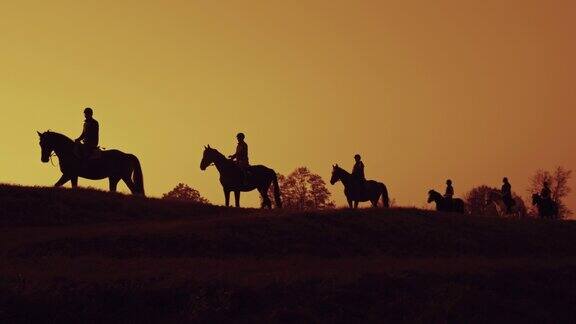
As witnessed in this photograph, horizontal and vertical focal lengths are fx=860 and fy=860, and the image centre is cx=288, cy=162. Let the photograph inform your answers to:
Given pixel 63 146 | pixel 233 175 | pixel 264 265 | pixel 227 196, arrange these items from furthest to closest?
1. pixel 227 196
2. pixel 233 175
3. pixel 63 146
4. pixel 264 265

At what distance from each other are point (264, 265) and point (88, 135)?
13316 mm

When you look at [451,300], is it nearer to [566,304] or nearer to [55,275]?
[566,304]

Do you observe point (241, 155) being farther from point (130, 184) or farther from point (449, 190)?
point (449, 190)

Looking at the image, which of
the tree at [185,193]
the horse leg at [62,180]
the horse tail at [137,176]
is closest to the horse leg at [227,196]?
the horse tail at [137,176]

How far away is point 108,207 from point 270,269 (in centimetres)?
1110

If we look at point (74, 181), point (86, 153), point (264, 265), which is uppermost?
point (86, 153)

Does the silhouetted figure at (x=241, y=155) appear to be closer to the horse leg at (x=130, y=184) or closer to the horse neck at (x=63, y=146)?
the horse leg at (x=130, y=184)

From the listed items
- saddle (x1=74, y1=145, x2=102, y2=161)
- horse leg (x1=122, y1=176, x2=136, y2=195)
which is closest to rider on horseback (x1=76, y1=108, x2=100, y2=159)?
saddle (x1=74, y1=145, x2=102, y2=161)

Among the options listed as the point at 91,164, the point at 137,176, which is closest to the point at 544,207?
the point at 137,176

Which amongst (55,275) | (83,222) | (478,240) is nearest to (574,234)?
(478,240)

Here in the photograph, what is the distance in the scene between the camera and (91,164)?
3381 cm

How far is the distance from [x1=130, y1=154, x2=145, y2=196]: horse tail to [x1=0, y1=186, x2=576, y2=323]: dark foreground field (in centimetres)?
274

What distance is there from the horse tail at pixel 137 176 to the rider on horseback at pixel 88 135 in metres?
2.19

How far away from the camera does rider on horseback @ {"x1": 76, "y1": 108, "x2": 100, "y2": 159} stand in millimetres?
33438
